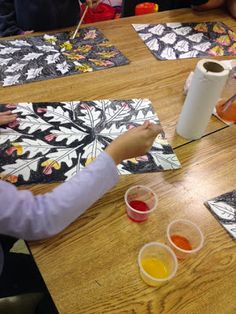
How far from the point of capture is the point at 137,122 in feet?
2.94

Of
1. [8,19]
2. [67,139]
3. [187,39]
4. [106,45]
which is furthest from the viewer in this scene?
[8,19]

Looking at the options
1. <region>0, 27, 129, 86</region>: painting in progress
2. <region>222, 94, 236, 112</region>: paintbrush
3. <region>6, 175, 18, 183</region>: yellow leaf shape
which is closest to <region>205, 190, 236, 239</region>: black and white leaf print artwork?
<region>222, 94, 236, 112</region>: paintbrush

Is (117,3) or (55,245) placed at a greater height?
(55,245)

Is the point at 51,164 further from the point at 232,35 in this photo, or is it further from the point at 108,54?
the point at 232,35

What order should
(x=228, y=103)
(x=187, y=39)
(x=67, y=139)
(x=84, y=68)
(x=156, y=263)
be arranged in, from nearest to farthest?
(x=156, y=263) < (x=67, y=139) < (x=228, y=103) < (x=84, y=68) < (x=187, y=39)

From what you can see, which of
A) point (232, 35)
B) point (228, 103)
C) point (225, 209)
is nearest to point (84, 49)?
point (228, 103)

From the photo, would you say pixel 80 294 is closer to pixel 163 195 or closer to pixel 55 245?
pixel 55 245

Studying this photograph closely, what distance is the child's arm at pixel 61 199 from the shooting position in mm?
581

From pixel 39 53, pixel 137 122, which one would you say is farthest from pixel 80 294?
pixel 39 53

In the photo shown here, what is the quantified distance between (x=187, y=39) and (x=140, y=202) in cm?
83

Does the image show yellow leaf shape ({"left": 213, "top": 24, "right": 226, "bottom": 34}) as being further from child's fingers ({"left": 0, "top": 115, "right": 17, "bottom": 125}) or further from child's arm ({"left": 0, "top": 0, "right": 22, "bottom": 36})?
child's fingers ({"left": 0, "top": 115, "right": 17, "bottom": 125})

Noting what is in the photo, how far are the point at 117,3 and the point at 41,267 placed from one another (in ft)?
7.72

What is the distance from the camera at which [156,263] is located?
60cm

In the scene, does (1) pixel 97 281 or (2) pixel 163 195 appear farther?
(2) pixel 163 195
